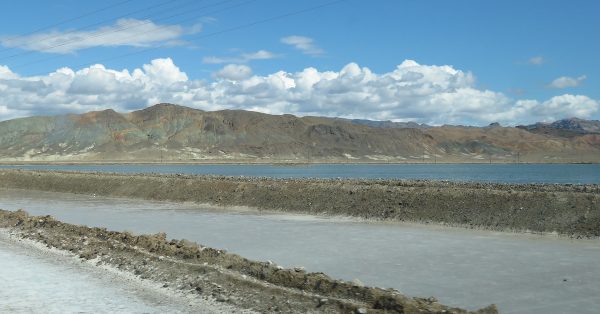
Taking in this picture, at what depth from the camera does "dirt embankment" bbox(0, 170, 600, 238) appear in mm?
24406

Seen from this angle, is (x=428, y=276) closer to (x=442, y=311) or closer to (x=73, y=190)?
(x=442, y=311)

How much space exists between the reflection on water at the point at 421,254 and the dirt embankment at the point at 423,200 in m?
2.16

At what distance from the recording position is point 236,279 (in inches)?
498

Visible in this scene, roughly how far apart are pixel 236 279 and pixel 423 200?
1838cm

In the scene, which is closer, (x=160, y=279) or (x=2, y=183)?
(x=160, y=279)

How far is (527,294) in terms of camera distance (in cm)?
1190

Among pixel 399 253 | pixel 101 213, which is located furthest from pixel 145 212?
pixel 399 253

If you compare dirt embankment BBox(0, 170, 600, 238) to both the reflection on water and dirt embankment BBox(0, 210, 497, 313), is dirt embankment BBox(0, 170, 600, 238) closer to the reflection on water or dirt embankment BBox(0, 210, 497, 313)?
the reflection on water

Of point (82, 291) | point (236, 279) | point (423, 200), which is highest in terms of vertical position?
point (423, 200)

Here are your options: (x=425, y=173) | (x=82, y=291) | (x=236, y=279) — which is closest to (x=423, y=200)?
(x=236, y=279)

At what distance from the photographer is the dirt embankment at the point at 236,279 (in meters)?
10.4

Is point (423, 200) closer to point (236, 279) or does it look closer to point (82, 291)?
point (236, 279)

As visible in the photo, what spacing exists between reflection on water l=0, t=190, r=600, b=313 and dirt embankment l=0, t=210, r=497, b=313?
1.60 meters

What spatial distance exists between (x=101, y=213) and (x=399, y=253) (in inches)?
809
